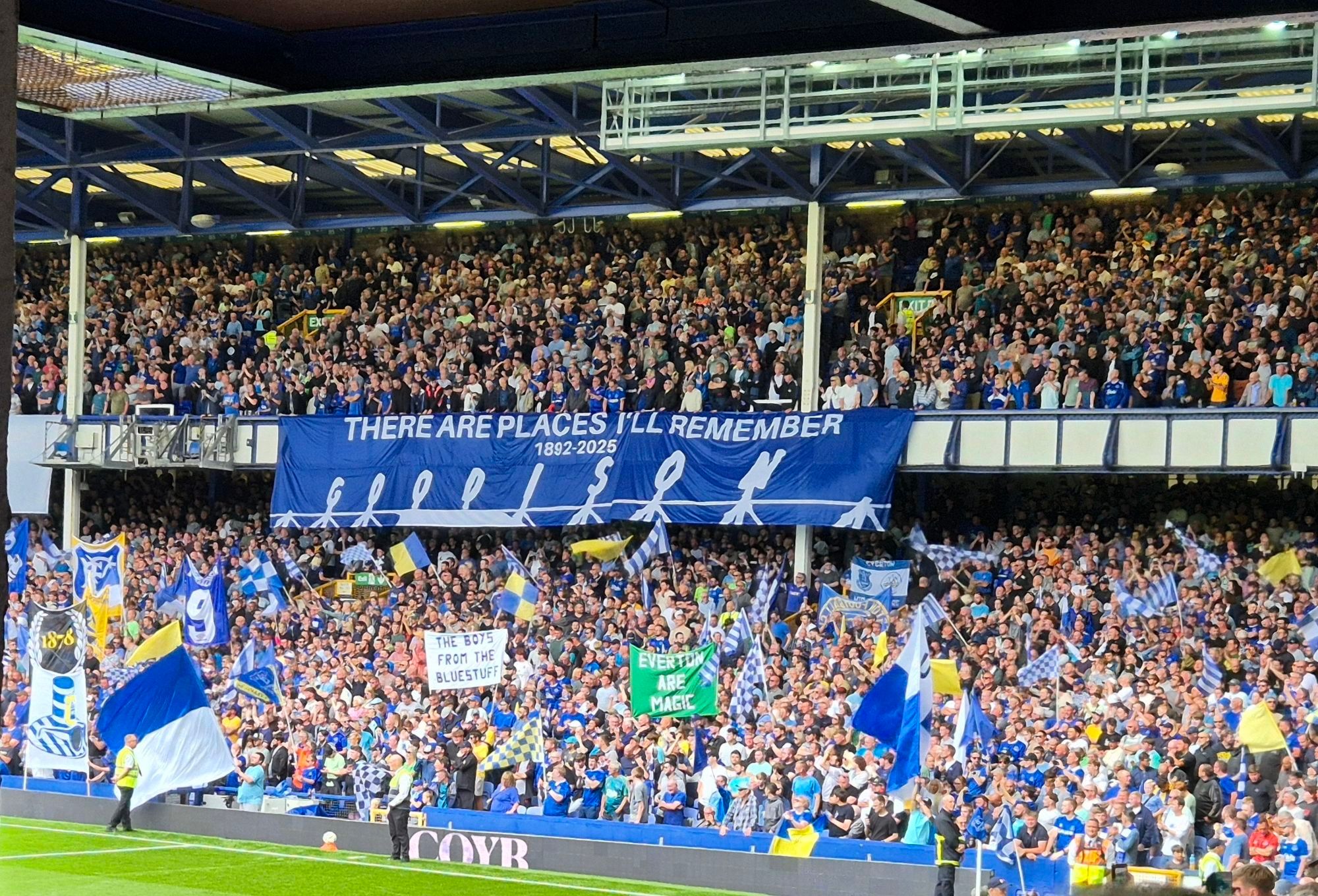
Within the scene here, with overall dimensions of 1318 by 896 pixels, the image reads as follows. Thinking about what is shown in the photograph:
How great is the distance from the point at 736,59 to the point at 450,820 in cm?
2323

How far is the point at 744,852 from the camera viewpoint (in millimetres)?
25062

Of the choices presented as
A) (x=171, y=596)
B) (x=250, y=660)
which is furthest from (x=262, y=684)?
(x=171, y=596)

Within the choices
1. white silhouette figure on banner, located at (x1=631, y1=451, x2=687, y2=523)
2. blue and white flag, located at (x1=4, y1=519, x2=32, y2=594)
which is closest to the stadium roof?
white silhouette figure on banner, located at (x1=631, y1=451, x2=687, y2=523)

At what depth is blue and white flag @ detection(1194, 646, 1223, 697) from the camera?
79.0ft

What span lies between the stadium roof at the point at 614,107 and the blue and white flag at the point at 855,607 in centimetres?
701

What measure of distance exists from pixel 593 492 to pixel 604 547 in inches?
41.6

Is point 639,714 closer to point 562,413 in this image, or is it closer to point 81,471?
point 562,413

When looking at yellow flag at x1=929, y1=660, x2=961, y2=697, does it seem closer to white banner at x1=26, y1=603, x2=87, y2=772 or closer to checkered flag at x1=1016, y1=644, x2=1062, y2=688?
checkered flag at x1=1016, y1=644, x2=1062, y2=688

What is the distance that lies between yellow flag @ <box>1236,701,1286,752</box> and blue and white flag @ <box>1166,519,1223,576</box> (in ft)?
11.9

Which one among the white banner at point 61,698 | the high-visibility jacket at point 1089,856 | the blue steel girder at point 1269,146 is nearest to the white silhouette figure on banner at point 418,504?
the white banner at point 61,698

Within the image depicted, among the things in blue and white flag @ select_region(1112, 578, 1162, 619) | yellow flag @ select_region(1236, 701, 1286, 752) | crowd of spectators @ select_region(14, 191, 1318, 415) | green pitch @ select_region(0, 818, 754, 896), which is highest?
crowd of spectators @ select_region(14, 191, 1318, 415)

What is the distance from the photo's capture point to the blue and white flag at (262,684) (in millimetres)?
31000

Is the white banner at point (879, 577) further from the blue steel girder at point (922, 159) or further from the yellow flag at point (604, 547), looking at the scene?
the blue steel girder at point (922, 159)

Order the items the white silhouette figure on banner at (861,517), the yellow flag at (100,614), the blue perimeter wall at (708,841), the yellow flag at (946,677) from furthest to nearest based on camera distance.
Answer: the yellow flag at (100,614) < the white silhouette figure on banner at (861,517) < the yellow flag at (946,677) < the blue perimeter wall at (708,841)
